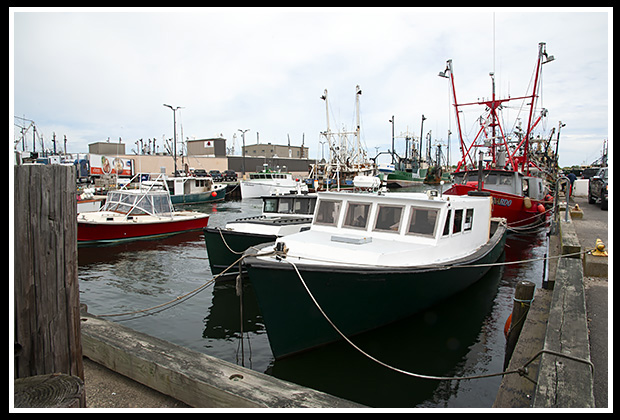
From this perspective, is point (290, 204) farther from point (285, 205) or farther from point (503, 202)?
point (503, 202)

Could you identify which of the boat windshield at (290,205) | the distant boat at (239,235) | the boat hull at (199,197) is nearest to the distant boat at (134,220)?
the boat windshield at (290,205)

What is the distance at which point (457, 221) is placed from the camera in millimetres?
8875

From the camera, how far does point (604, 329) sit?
525 centimetres

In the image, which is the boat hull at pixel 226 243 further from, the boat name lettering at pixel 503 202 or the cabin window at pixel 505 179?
the cabin window at pixel 505 179

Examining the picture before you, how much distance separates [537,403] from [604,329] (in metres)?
2.79

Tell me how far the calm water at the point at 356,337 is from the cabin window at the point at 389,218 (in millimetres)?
1912

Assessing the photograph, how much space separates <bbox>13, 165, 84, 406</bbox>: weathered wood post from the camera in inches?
107

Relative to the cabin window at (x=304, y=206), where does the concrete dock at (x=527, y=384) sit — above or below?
below

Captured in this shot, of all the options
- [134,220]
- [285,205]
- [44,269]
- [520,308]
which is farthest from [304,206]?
[44,269]

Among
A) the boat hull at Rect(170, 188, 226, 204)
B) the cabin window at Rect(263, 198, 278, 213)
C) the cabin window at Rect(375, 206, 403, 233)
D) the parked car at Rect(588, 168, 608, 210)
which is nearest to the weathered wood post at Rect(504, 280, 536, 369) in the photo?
the cabin window at Rect(375, 206, 403, 233)

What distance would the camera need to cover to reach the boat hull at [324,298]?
636cm

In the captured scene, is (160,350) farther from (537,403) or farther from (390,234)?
(390,234)
